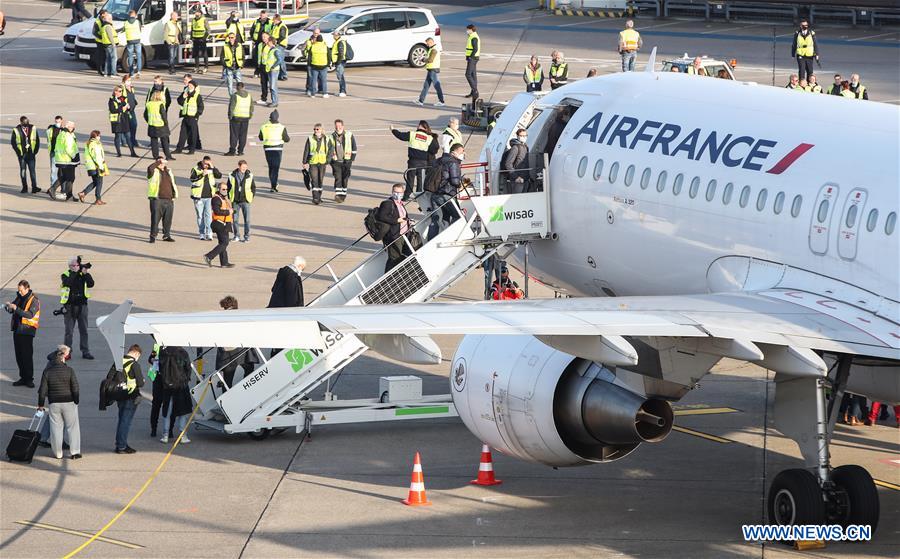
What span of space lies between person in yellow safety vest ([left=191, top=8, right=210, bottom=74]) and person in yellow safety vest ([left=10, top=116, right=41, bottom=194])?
611 inches

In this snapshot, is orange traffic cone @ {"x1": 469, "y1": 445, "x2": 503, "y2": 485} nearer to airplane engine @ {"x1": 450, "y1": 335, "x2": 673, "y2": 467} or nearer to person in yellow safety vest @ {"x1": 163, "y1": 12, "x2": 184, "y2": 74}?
airplane engine @ {"x1": 450, "y1": 335, "x2": 673, "y2": 467}

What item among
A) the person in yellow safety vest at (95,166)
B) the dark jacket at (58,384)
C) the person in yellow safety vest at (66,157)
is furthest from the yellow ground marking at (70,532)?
the person in yellow safety vest at (95,166)

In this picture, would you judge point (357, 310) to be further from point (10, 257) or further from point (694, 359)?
point (10, 257)

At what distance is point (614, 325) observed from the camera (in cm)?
1661

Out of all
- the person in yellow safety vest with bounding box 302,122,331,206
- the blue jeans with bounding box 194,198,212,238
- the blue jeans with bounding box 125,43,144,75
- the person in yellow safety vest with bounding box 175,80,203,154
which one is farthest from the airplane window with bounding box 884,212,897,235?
the blue jeans with bounding box 125,43,144,75

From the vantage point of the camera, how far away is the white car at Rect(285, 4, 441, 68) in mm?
55812

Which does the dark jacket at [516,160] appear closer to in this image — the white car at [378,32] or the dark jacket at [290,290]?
the dark jacket at [290,290]

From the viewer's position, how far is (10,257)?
1384 inches

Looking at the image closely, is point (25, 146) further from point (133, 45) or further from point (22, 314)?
point (133, 45)

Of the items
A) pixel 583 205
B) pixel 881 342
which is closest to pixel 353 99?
pixel 583 205

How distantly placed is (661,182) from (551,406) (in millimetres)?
4512

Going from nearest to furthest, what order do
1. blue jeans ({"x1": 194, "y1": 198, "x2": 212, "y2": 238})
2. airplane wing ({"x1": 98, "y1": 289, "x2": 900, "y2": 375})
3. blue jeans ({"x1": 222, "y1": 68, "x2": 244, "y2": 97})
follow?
airplane wing ({"x1": 98, "y1": 289, "x2": 900, "y2": 375}), blue jeans ({"x1": 194, "y1": 198, "x2": 212, "y2": 238}), blue jeans ({"x1": 222, "y1": 68, "x2": 244, "y2": 97})

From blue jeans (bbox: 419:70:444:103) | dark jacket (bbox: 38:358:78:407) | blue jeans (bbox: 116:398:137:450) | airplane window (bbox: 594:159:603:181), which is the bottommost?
blue jeans (bbox: 116:398:137:450)

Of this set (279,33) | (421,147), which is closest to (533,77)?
(421,147)
